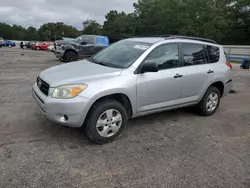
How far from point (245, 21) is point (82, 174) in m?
46.2

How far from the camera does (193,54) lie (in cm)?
467

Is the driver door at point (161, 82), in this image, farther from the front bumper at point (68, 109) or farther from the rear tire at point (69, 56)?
the rear tire at point (69, 56)

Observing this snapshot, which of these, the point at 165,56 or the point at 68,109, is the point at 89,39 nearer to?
the point at 165,56

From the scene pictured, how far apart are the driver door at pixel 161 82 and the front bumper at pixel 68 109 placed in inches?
39.4

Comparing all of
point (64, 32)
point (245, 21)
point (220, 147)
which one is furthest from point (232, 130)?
point (64, 32)

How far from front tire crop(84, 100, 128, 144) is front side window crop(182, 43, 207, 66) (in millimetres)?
1768

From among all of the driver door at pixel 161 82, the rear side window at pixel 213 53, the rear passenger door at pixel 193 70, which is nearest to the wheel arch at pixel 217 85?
the rear passenger door at pixel 193 70

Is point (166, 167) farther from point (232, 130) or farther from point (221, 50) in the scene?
point (221, 50)

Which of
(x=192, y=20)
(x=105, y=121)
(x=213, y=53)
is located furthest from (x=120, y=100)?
(x=192, y=20)

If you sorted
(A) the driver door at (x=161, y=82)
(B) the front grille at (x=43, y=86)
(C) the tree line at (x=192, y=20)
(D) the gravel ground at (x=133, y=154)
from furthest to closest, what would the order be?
(C) the tree line at (x=192, y=20)
(A) the driver door at (x=161, y=82)
(B) the front grille at (x=43, y=86)
(D) the gravel ground at (x=133, y=154)

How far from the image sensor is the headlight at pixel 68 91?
329cm

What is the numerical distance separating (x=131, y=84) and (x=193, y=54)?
1744 millimetres

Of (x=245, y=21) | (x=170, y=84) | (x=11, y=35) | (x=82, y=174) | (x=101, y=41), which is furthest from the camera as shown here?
(x=11, y=35)

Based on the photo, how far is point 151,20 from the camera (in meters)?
50.8
